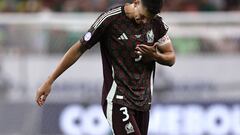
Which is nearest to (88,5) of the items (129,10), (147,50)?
(129,10)

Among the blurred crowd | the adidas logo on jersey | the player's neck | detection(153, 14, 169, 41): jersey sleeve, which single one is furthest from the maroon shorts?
the blurred crowd

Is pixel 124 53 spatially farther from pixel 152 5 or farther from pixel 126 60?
pixel 152 5

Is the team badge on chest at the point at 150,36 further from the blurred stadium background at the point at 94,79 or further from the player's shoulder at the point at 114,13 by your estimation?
the blurred stadium background at the point at 94,79

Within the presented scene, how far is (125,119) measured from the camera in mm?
8602

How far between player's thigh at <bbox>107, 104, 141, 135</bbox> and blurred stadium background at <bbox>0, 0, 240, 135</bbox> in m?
6.09

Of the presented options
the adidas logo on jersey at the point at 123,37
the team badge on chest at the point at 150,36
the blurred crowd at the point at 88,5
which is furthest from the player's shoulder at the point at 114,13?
the blurred crowd at the point at 88,5

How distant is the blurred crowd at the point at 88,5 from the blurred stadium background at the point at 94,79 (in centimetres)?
106

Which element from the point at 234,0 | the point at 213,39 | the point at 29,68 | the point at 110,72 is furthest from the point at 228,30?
the point at 110,72

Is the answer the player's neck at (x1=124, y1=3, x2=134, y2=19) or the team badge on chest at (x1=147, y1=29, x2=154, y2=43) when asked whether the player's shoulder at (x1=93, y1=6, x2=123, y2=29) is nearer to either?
the player's neck at (x1=124, y1=3, x2=134, y2=19)

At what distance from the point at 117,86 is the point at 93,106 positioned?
6397 mm

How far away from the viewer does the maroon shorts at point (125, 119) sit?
28.2 ft

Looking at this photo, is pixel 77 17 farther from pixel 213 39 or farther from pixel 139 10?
pixel 139 10

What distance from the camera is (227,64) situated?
1512 cm

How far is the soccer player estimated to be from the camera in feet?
28.0
